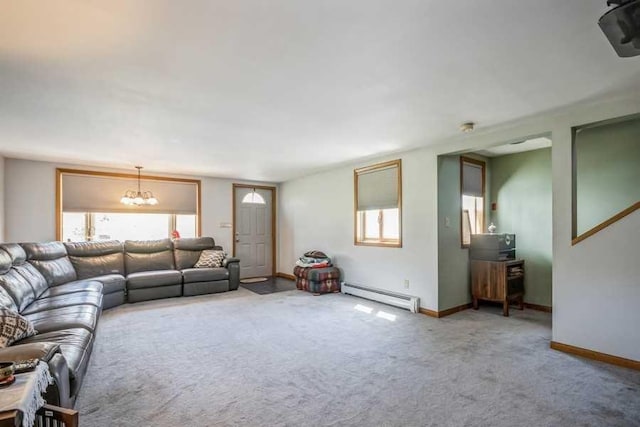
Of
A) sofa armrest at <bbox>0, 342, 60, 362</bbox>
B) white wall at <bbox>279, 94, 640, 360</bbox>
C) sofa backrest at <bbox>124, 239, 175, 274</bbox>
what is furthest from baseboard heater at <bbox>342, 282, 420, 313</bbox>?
sofa armrest at <bbox>0, 342, 60, 362</bbox>

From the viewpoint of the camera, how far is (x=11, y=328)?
2.13m

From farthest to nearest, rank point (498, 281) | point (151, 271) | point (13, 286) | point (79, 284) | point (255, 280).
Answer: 1. point (255, 280)
2. point (151, 271)
3. point (498, 281)
4. point (79, 284)
5. point (13, 286)

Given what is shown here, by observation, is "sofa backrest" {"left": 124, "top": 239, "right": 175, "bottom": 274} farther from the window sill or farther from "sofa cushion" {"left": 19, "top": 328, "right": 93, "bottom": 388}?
the window sill

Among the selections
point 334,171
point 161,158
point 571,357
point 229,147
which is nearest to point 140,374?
point 229,147

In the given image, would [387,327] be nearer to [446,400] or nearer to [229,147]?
[446,400]

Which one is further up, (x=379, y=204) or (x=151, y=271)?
(x=379, y=204)

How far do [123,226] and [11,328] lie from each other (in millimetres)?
4329

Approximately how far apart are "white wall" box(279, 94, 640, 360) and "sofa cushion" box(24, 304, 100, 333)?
3.73 metres

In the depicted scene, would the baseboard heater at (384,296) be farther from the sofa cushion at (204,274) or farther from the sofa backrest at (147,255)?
the sofa backrest at (147,255)

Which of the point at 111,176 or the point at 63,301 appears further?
the point at 111,176

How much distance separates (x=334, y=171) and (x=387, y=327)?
3.15 metres

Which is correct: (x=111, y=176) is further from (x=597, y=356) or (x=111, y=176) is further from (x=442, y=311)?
(x=597, y=356)

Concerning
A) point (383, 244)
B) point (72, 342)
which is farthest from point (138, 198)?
point (383, 244)

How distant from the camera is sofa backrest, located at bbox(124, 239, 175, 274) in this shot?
221 inches
